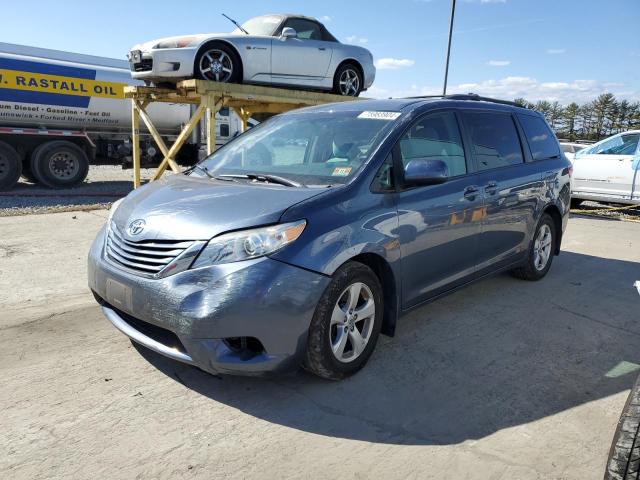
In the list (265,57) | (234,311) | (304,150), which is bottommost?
(234,311)

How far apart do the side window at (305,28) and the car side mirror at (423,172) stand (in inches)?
257

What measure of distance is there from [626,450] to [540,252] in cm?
383

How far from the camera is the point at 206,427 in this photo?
274 cm

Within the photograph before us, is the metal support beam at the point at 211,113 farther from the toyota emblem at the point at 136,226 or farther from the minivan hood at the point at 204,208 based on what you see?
the toyota emblem at the point at 136,226

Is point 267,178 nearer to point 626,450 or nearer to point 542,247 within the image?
point 626,450

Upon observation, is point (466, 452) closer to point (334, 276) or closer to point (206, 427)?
point (334, 276)

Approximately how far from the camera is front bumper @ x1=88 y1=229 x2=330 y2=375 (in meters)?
2.71

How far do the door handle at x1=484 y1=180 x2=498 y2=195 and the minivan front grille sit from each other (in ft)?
8.65

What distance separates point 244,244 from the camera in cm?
281

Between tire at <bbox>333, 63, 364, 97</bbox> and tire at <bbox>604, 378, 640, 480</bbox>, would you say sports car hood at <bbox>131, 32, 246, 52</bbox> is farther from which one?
tire at <bbox>604, 378, 640, 480</bbox>

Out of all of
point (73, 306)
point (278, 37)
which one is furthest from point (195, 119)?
point (73, 306)

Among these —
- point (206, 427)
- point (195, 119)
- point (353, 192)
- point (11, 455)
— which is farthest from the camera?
point (195, 119)

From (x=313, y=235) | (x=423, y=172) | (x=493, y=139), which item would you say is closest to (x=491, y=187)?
(x=493, y=139)

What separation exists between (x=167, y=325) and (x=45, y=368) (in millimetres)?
1116
